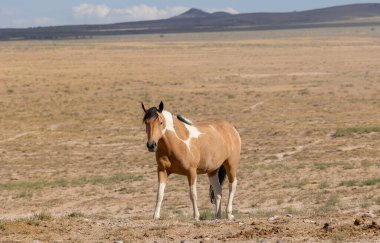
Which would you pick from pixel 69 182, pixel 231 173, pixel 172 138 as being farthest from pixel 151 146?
pixel 69 182

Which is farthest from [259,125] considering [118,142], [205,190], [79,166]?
[205,190]

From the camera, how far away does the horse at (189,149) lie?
41.1 ft

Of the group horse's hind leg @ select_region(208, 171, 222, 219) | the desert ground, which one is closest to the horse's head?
the desert ground

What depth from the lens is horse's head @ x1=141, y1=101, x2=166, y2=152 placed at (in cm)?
1222

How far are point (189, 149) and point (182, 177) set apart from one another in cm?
842

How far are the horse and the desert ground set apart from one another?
635 millimetres

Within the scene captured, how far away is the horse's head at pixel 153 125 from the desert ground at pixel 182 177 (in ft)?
3.48

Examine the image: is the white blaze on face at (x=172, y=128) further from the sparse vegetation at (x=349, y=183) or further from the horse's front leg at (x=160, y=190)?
the sparse vegetation at (x=349, y=183)

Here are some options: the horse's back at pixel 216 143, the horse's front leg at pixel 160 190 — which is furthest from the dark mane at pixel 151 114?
the horse's back at pixel 216 143

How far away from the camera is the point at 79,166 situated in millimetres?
24547

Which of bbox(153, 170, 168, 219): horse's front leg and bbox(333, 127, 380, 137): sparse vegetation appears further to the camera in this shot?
bbox(333, 127, 380, 137): sparse vegetation

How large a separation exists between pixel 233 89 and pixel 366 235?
132 ft

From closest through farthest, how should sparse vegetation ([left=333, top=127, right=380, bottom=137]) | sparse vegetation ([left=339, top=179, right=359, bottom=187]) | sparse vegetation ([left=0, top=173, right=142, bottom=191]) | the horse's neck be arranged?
the horse's neck < sparse vegetation ([left=339, top=179, right=359, bottom=187]) < sparse vegetation ([left=0, top=173, right=142, bottom=191]) < sparse vegetation ([left=333, top=127, right=380, bottom=137])

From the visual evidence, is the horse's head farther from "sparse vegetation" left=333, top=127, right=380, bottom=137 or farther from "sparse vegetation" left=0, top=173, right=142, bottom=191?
"sparse vegetation" left=333, top=127, right=380, bottom=137
